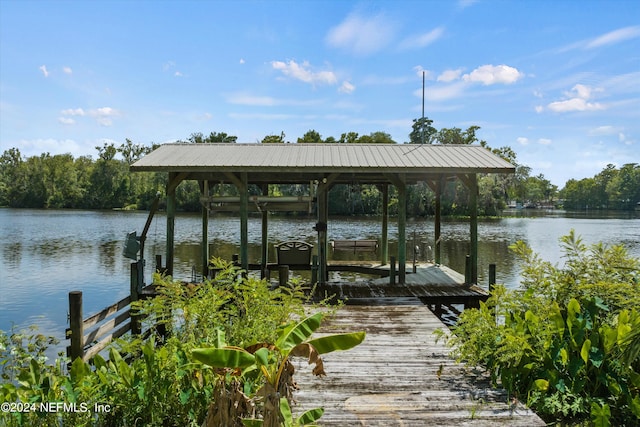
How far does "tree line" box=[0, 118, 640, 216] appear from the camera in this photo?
56.1 m

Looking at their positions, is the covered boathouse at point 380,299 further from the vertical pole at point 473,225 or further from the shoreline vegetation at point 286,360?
the shoreline vegetation at point 286,360

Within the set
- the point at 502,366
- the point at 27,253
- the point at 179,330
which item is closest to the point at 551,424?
the point at 502,366

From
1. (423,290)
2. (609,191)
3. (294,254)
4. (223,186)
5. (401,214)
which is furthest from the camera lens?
(609,191)

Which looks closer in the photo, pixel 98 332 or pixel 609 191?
pixel 98 332

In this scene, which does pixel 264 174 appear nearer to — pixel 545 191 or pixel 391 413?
pixel 391 413

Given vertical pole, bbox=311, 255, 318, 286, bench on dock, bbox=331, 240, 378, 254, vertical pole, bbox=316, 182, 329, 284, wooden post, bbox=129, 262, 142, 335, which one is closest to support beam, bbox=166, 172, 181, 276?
wooden post, bbox=129, 262, 142, 335

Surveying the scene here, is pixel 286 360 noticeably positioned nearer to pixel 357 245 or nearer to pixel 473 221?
pixel 473 221

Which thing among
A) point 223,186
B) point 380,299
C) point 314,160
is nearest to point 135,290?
point 314,160

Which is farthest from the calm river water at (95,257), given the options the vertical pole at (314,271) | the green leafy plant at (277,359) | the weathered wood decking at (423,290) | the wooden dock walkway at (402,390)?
the green leafy plant at (277,359)

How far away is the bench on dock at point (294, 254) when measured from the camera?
13.1 metres

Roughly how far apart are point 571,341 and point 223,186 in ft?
187

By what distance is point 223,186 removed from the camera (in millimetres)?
59125

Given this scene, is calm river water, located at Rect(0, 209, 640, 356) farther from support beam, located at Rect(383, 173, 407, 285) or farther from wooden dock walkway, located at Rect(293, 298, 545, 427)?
wooden dock walkway, located at Rect(293, 298, 545, 427)

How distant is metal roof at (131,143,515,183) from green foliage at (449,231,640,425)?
16.2 ft
